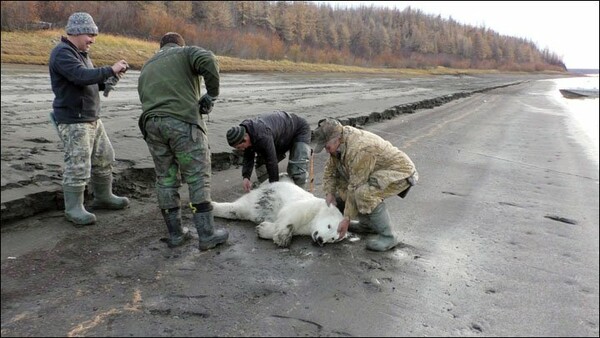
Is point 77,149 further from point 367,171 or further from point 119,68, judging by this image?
point 367,171

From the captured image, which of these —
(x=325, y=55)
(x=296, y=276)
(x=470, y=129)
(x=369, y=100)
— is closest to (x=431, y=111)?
(x=369, y=100)

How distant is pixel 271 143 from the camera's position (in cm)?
547

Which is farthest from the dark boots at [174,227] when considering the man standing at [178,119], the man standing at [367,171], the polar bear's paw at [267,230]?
the man standing at [367,171]

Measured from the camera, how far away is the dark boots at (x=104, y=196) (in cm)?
540

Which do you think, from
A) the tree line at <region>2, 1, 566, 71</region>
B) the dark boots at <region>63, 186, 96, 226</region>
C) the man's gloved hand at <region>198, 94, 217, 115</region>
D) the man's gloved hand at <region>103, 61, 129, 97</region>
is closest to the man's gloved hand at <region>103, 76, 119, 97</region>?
the man's gloved hand at <region>103, 61, 129, 97</region>

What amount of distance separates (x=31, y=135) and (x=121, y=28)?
19.0 meters

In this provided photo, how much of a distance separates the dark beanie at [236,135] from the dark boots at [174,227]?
0.98 meters

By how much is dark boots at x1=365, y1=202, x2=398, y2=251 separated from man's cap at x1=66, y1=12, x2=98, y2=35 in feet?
11.1

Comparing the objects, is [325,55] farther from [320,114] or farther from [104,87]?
[104,87]

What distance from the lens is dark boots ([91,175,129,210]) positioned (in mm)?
5398

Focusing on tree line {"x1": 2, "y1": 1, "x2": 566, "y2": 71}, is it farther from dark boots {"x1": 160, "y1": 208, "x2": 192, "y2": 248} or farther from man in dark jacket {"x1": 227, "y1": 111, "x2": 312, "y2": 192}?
dark boots {"x1": 160, "y1": 208, "x2": 192, "y2": 248}

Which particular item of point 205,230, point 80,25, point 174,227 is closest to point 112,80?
point 80,25

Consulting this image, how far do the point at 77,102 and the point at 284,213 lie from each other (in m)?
2.42

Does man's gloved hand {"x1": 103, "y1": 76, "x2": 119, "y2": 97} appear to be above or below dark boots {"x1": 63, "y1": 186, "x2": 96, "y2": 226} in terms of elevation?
above
